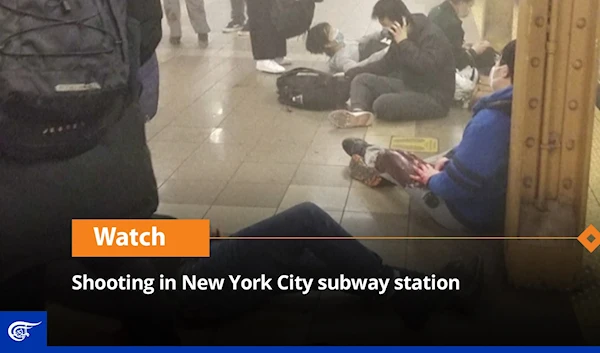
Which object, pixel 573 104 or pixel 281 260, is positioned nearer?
pixel 281 260

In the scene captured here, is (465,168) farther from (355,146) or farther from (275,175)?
(275,175)

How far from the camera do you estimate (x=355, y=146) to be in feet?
4.66

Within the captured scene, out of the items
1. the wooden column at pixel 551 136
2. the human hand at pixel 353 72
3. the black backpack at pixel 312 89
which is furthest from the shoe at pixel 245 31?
the wooden column at pixel 551 136

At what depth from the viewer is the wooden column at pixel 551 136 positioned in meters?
1.44

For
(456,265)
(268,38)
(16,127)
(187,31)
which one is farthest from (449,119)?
(16,127)

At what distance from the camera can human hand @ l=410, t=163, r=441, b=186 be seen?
1.48 meters

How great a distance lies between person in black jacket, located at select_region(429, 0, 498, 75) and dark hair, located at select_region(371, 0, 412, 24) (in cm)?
5

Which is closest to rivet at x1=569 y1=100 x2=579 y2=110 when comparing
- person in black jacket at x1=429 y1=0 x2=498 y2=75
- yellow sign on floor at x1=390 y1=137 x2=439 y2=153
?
person in black jacket at x1=429 y1=0 x2=498 y2=75

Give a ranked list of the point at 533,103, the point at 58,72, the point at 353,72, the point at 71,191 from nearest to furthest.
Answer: the point at 58,72
the point at 71,191
the point at 353,72
the point at 533,103

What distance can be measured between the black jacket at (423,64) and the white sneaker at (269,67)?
0.14 meters

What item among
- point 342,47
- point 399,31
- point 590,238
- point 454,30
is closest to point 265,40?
point 342,47

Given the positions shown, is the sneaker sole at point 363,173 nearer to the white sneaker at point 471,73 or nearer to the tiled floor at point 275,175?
the tiled floor at point 275,175

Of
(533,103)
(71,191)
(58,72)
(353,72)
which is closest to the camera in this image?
(58,72)

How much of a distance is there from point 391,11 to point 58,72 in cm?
63
